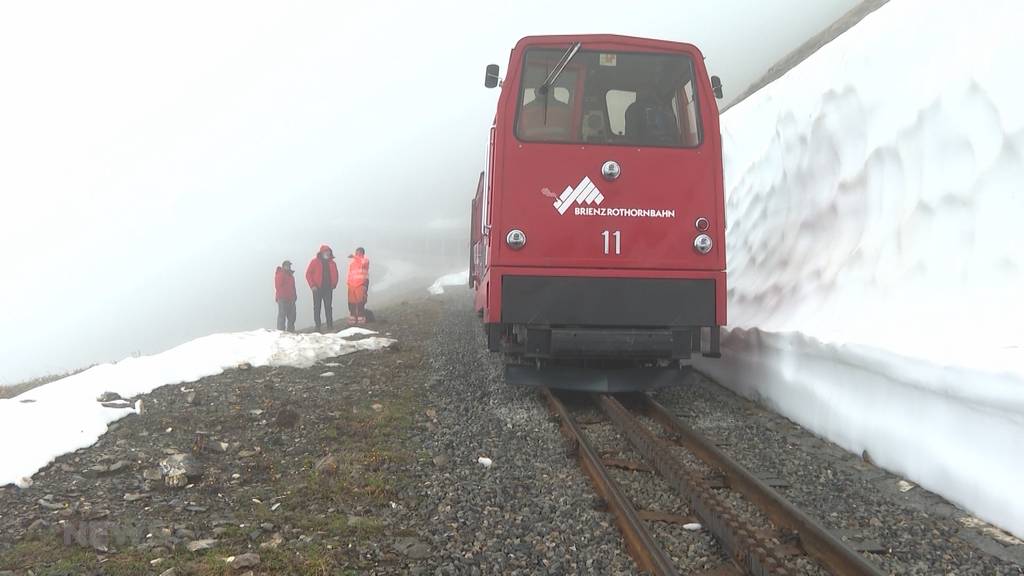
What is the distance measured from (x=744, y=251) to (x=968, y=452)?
517 cm

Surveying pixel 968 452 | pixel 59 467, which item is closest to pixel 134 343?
pixel 59 467

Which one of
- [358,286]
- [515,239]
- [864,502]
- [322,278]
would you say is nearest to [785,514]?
[864,502]

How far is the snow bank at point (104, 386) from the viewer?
14.2 feet

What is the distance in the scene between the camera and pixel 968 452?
11.9ft

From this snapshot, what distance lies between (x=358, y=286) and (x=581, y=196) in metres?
10.2

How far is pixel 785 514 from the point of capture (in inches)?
131

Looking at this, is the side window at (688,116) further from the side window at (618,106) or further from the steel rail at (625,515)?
the steel rail at (625,515)

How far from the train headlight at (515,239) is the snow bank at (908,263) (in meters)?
2.55

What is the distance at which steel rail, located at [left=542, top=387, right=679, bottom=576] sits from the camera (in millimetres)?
2829

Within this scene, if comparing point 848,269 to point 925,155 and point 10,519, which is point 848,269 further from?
point 10,519

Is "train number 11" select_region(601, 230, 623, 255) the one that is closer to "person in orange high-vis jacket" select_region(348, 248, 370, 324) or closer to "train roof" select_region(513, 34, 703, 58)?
"train roof" select_region(513, 34, 703, 58)

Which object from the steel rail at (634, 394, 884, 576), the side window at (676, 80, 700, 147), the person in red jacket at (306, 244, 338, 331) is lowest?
the steel rail at (634, 394, 884, 576)

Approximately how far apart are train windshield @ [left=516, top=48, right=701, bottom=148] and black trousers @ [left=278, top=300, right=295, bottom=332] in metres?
11.4

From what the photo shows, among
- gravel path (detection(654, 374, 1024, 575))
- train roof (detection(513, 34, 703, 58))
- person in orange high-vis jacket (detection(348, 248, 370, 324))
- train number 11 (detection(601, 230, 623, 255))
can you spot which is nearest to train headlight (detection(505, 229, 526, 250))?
train number 11 (detection(601, 230, 623, 255))
